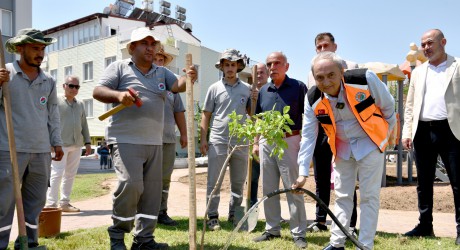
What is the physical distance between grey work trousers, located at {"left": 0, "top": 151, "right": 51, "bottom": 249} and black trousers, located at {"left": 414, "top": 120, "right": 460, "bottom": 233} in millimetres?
4284

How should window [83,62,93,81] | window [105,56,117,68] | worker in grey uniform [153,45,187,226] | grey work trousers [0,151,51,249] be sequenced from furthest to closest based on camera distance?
window [83,62,93,81] → window [105,56,117,68] → worker in grey uniform [153,45,187,226] → grey work trousers [0,151,51,249]

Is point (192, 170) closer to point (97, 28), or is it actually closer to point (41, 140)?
point (41, 140)

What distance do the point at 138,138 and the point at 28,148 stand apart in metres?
1.06

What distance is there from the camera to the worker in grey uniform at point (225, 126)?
594cm

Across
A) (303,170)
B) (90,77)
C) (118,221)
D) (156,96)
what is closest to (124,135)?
(156,96)

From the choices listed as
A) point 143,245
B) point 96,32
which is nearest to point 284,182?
point 143,245

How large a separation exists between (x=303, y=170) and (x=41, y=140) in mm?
2600

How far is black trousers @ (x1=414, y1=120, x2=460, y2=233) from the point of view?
5.16 meters

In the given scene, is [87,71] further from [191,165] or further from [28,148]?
[191,165]

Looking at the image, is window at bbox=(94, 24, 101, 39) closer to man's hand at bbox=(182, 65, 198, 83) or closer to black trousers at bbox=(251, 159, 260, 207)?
black trousers at bbox=(251, 159, 260, 207)

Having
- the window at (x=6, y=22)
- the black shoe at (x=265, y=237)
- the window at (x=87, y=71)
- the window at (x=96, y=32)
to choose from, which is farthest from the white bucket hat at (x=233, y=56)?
the window at (x=96, y=32)

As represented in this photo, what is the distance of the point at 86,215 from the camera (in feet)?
23.8

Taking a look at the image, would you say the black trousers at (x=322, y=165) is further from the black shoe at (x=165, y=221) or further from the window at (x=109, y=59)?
the window at (x=109, y=59)

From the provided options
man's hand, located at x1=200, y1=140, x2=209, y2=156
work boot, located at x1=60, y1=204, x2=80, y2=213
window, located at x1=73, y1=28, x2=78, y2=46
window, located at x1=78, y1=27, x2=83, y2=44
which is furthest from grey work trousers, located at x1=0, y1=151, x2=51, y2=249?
window, located at x1=73, y1=28, x2=78, y2=46
